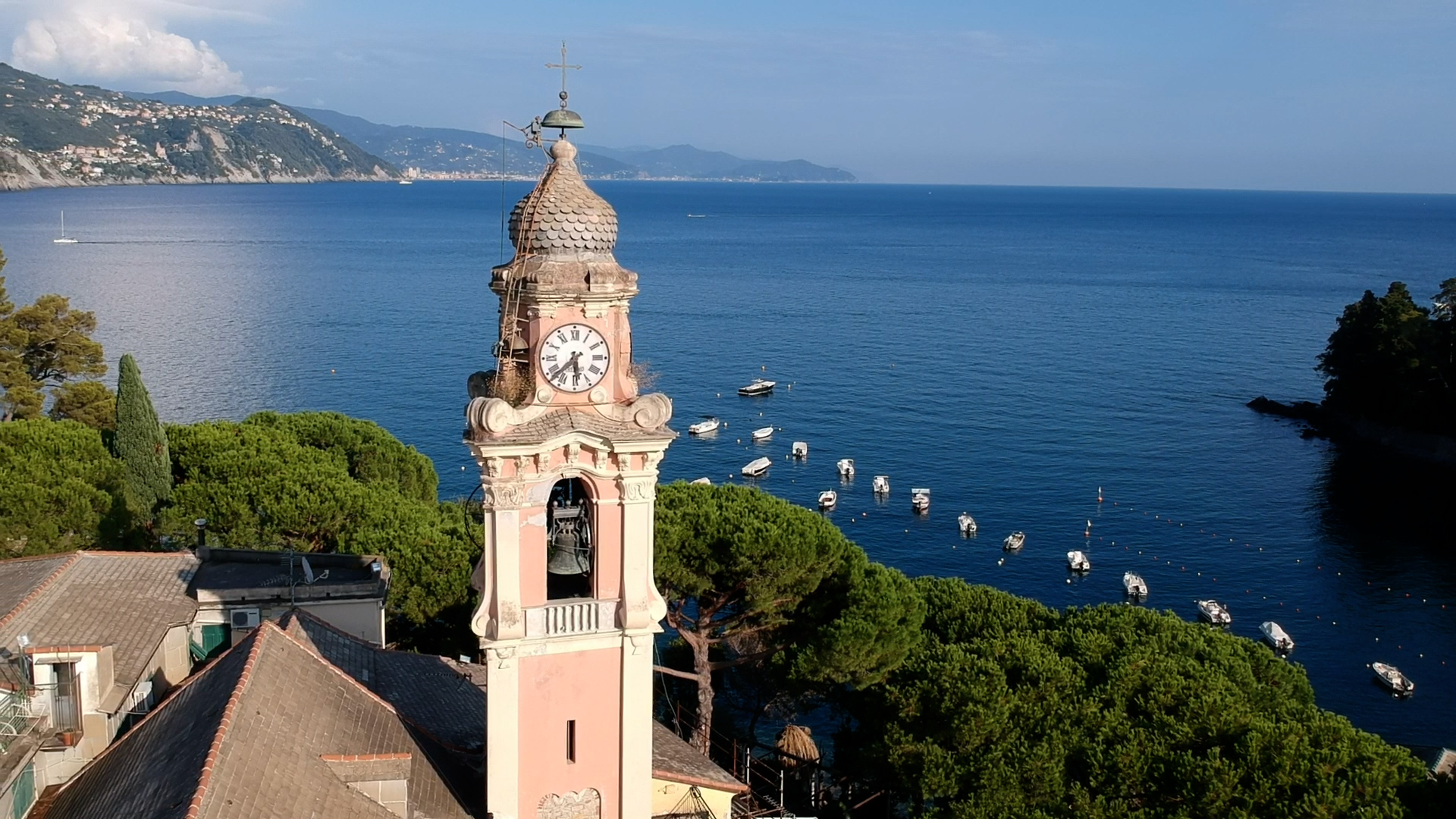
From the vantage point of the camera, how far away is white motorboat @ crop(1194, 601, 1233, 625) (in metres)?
58.3

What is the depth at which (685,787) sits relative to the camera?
22141mm

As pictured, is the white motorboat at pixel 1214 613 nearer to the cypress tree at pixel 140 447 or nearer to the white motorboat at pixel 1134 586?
the white motorboat at pixel 1134 586

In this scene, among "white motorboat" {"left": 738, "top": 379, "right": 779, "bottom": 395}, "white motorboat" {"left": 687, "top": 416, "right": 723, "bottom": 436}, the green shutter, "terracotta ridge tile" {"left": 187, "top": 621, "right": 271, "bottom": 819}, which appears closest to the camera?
"terracotta ridge tile" {"left": 187, "top": 621, "right": 271, "bottom": 819}

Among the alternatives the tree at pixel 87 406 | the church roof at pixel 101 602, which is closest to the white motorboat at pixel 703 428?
the tree at pixel 87 406

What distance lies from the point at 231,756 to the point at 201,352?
101 meters

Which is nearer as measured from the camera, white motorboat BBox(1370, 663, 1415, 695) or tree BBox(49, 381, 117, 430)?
white motorboat BBox(1370, 663, 1415, 695)

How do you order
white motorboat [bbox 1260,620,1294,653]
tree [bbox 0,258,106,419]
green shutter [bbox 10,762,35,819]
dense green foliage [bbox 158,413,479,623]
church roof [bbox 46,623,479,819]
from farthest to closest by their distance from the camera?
tree [bbox 0,258,106,419]
white motorboat [bbox 1260,620,1294,653]
dense green foliage [bbox 158,413,479,623]
green shutter [bbox 10,762,35,819]
church roof [bbox 46,623,479,819]

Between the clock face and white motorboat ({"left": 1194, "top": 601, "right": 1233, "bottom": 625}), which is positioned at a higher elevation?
the clock face

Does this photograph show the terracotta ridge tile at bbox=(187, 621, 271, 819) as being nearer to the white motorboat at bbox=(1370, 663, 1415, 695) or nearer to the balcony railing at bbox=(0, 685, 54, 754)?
the balcony railing at bbox=(0, 685, 54, 754)

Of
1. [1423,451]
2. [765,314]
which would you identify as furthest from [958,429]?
[765,314]

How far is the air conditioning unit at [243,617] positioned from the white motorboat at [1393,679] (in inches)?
1822

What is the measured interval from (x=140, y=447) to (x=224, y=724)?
31826 mm

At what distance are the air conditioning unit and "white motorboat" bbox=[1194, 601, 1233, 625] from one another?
45060 mm

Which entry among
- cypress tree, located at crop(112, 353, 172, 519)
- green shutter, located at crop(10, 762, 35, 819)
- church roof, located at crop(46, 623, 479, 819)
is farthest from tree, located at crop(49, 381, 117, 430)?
church roof, located at crop(46, 623, 479, 819)
